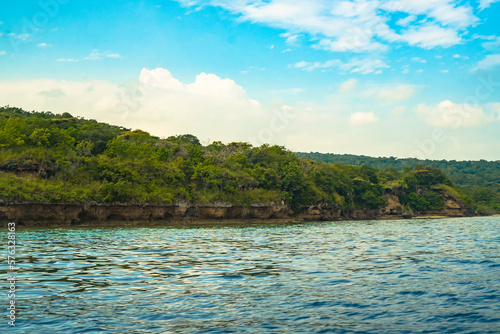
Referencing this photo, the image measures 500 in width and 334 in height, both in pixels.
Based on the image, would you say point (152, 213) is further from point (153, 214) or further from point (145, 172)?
point (145, 172)

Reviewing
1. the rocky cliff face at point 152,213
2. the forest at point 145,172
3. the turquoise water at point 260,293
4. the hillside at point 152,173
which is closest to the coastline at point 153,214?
the rocky cliff face at point 152,213

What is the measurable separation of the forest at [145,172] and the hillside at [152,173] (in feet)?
0.44

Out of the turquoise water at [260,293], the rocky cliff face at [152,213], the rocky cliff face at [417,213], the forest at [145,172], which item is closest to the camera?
the turquoise water at [260,293]

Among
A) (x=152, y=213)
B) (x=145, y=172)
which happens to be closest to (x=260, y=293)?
(x=152, y=213)

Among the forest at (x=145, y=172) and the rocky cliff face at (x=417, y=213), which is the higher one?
the forest at (x=145, y=172)

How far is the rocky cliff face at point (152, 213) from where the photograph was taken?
5391cm

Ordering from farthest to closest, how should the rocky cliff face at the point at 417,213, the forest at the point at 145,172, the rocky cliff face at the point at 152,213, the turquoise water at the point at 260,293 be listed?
the rocky cliff face at the point at 417,213 < the forest at the point at 145,172 < the rocky cliff face at the point at 152,213 < the turquoise water at the point at 260,293

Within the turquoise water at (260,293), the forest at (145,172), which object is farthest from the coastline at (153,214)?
the turquoise water at (260,293)

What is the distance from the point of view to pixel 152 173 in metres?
71.4

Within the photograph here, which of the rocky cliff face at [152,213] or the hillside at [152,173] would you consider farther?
the hillside at [152,173]

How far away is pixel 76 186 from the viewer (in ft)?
198

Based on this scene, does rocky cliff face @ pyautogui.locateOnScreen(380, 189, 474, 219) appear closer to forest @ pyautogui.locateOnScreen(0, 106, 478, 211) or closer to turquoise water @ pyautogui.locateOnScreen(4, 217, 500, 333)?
forest @ pyautogui.locateOnScreen(0, 106, 478, 211)

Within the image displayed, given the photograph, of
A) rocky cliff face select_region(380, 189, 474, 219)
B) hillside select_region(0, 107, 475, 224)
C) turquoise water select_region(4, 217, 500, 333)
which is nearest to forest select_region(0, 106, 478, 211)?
hillside select_region(0, 107, 475, 224)

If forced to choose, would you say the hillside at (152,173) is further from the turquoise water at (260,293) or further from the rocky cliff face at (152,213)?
the turquoise water at (260,293)
